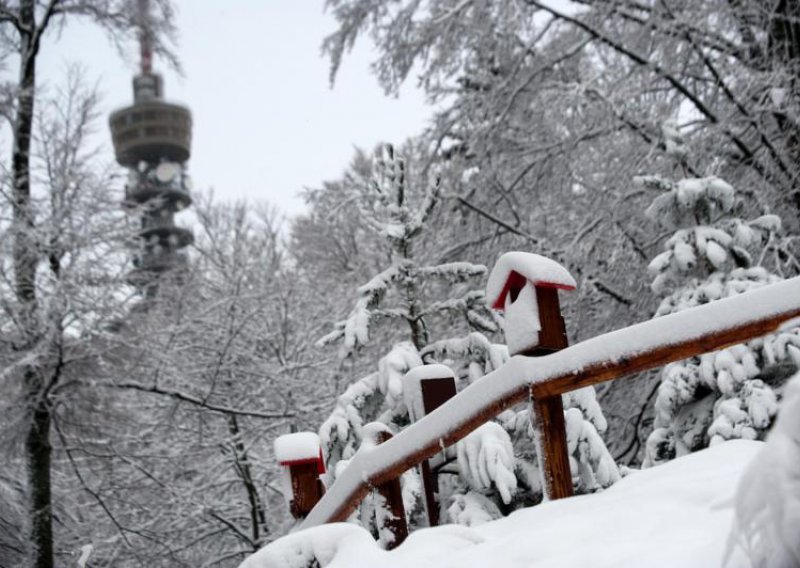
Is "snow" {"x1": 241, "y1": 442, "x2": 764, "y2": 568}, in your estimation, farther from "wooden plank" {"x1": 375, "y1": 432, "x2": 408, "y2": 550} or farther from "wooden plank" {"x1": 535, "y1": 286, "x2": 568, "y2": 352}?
"wooden plank" {"x1": 375, "y1": 432, "x2": 408, "y2": 550}

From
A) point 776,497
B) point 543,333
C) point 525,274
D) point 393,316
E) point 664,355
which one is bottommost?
point 776,497

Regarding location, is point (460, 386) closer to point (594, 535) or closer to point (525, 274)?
point (525, 274)

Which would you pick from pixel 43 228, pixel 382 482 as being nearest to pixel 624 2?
pixel 382 482

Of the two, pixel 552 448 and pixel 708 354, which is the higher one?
pixel 708 354

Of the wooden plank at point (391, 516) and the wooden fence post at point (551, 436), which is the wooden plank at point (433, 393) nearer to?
the wooden plank at point (391, 516)

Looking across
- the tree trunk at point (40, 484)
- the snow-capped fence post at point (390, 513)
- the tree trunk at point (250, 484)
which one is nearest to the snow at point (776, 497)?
the snow-capped fence post at point (390, 513)

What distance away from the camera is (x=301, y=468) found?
4023mm

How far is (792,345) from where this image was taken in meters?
5.06

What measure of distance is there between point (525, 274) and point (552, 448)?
645 millimetres

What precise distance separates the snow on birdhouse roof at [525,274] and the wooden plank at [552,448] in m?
0.43

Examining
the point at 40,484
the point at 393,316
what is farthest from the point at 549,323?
the point at 40,484

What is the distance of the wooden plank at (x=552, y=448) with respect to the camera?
9.41 feet

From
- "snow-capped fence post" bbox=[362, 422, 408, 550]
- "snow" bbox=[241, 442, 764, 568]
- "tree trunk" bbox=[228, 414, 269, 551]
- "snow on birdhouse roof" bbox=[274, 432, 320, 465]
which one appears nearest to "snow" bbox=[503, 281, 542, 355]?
"snow" bbox=[241, 442, 764, 568]

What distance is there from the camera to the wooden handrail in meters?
2.42
